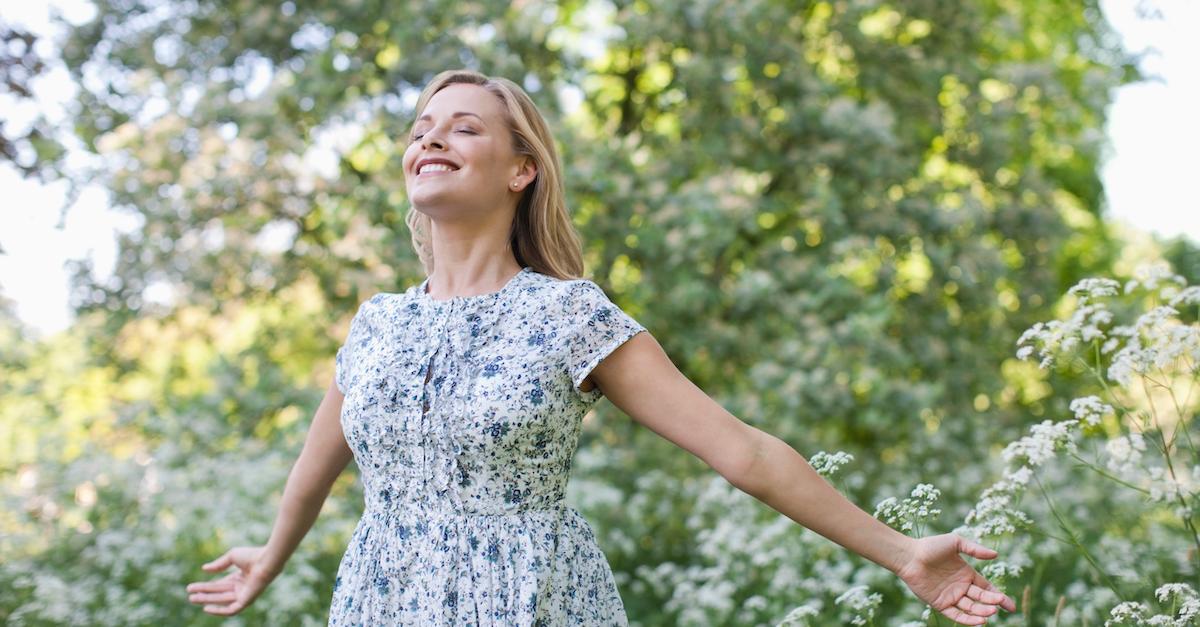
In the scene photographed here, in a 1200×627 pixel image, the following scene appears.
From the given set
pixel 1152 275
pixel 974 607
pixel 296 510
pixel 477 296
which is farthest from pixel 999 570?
pixel 296 510

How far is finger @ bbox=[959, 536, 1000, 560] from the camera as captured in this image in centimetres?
182

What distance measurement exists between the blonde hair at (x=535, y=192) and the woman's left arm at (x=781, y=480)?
35 cm

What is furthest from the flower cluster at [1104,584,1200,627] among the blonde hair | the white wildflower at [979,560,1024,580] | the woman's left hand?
the blonde hair

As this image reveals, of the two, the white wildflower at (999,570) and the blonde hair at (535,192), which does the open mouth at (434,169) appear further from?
the white wildflower at (999,570)

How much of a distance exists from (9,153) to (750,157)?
343cm

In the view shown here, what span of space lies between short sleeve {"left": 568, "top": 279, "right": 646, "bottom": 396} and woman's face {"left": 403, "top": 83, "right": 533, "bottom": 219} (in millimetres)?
288

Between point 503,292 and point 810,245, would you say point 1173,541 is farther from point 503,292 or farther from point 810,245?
point 503,292

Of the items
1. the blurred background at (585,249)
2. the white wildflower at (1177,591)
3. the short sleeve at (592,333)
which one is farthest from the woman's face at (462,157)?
the blurred background at (585,249)

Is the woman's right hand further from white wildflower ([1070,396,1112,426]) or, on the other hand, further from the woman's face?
white wildflower ([1070,396,1112,426])

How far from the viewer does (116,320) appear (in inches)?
209

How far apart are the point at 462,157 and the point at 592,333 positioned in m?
0.42

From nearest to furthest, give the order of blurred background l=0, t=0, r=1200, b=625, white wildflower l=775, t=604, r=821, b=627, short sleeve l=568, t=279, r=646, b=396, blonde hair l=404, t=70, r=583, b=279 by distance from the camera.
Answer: short sleeve l=568, t=279, r=646, b=396
blonde hair l=404, t=70, r=583, b=279
white wildflower l=775, t=604, r=821, b=627
blurred background l=0, t=0, r=1200, b=625

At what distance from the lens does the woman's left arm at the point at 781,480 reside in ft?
6.25

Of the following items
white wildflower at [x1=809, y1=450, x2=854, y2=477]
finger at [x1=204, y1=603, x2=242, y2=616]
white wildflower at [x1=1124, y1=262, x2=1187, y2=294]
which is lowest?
finger at [x1=204, y1=603, x2=242, y2=616]
